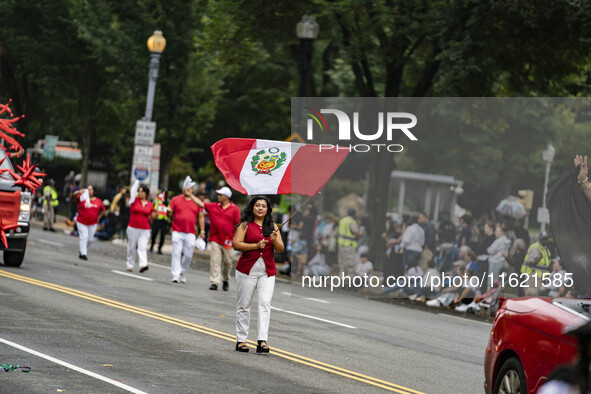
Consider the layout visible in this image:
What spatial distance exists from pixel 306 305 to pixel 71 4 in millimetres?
26340

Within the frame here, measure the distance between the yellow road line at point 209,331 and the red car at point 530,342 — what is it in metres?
1.82

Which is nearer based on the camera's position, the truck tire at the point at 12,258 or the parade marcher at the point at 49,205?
the truck tire at the point at 12,258

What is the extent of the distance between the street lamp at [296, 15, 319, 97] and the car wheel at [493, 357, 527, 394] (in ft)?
63.1

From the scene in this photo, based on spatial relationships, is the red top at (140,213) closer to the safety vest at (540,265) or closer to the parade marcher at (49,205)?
the safety vest at (540,265)

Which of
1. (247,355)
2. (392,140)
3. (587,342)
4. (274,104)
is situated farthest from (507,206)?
(274,104)

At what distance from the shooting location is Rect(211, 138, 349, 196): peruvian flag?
1348 cm

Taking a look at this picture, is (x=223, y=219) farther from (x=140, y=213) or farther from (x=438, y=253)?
(x=438, y=253)

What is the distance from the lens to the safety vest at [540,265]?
1892 cm

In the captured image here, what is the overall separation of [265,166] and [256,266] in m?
1.46

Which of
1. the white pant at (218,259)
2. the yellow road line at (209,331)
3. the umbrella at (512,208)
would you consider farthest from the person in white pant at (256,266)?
the umbrella at (512,208)

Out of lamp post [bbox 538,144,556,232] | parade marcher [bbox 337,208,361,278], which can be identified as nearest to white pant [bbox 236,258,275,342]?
parade marcher [bbox 337,208,361,278]

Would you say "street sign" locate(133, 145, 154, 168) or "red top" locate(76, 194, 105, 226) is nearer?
"red top" locate(76, 194, 105, 226)

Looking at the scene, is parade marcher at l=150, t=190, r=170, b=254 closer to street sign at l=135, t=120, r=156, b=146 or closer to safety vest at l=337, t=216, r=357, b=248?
street sign at l=135, t=120, r=156, b=146

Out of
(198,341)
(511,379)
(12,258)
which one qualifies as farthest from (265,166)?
(12,258)
